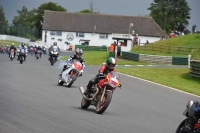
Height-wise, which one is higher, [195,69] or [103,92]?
[103,92]

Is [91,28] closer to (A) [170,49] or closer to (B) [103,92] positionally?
(A) [170,49]

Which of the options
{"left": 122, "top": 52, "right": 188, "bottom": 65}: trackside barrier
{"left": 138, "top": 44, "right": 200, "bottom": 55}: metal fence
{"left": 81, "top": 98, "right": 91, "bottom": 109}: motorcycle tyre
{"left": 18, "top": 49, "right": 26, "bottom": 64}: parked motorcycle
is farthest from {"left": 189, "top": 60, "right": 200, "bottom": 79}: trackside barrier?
{"left": 138, "top": 44, "right": 200, "bottom": 55}: metal fence

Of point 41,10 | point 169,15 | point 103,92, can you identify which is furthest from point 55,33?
point 103,92

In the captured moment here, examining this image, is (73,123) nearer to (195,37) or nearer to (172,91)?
(172,91)

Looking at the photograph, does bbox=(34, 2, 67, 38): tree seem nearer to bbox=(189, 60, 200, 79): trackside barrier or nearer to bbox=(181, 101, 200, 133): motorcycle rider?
bbox=(189, 60, 200, 79): trackside barrier

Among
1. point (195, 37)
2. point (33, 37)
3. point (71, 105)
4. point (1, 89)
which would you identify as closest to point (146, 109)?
point (71, 105)

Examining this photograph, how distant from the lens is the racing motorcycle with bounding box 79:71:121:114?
13.8m

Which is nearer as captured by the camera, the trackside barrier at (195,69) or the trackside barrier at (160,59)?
the trackside barrier at (195,69)

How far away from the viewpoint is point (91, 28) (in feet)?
367

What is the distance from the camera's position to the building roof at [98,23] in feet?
364

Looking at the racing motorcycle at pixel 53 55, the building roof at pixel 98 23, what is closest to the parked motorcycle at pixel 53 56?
the racing motorcycle at pixel 53 55

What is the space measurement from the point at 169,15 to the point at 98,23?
64.6 ft

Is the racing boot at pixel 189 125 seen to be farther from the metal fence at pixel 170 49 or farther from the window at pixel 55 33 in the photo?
the window at pixel 55 33

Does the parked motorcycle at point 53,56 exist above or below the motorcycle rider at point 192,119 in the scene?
below
